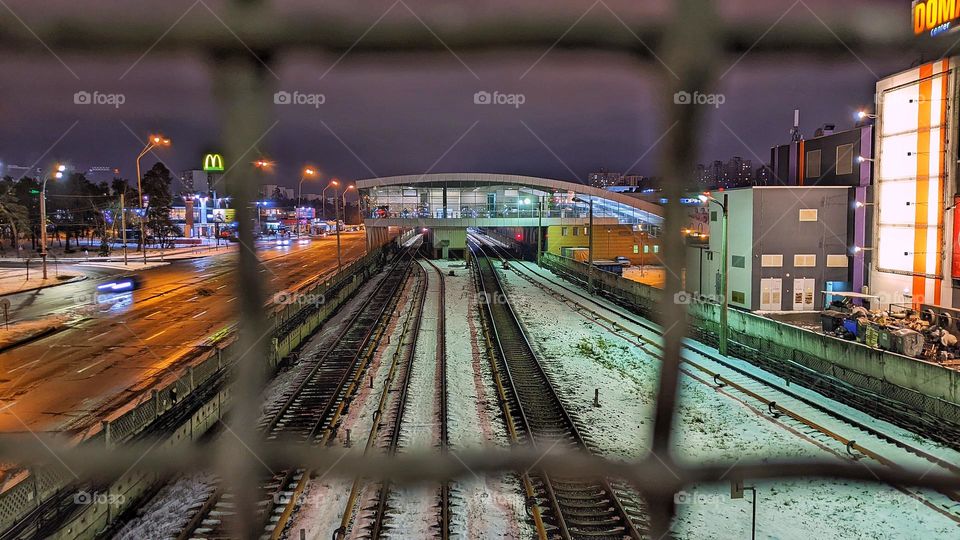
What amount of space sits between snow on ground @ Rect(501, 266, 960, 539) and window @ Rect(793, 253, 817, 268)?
11819 mm

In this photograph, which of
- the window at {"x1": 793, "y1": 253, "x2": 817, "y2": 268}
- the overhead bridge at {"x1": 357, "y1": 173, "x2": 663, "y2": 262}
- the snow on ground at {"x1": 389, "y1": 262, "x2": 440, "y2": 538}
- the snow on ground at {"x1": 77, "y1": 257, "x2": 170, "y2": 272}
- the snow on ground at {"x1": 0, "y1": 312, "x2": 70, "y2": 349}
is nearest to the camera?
the snow on ground at {"x1": 389, "y1": 262, "x2": 440, "y2": 538}

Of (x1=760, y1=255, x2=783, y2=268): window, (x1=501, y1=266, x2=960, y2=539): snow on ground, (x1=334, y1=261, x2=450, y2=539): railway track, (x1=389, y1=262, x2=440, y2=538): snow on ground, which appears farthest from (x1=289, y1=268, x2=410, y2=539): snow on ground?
(x1=760, y1=255, x2=783, y2=268): window

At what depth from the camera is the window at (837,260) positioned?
2631cm

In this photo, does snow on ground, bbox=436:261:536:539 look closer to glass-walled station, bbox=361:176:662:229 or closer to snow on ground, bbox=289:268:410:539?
snow on ground, bbox=289:268:410:539

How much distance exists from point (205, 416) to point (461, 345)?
393 inches

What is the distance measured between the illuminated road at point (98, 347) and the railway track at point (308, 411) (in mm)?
2560

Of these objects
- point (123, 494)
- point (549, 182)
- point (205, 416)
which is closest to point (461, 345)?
point (205, 416)

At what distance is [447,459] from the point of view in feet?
4.31

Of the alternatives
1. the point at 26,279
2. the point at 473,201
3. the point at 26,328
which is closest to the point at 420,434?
the point at 26,328

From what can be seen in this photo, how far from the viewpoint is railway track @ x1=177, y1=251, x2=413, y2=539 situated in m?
7.54

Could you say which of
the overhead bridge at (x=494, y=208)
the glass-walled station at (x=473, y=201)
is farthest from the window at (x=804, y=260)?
the glass-walled station at (x=473, y=201)

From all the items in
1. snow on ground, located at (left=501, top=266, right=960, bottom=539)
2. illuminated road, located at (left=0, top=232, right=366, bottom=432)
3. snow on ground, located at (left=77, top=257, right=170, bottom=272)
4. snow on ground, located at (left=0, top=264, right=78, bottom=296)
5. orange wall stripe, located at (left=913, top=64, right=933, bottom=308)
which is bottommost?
snow on ground, located at (left=501, top=266, right=960, bottom=539)

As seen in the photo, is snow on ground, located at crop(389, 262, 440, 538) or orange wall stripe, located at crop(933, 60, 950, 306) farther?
orange wall stripe, located at crop(933, 60, 950, 306)

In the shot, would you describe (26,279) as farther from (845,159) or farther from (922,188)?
(845,159)
